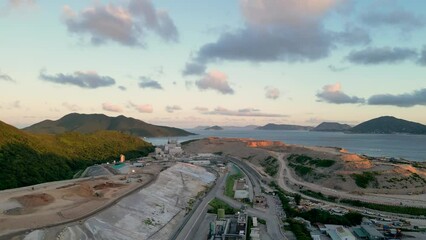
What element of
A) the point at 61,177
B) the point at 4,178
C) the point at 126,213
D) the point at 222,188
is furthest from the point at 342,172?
the point at 4,178

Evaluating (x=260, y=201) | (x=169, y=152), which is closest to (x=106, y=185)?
(x=260, y=201)

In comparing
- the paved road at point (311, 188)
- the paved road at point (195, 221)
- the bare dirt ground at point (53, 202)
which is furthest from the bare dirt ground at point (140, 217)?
the paved road at point (311, 188)

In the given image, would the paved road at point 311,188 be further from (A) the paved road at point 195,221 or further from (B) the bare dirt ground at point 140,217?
(B) the bare dirt ground at point 140,217

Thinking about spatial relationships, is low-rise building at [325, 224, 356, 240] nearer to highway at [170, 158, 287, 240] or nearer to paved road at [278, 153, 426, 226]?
highway at [170, 158, 287, 240]

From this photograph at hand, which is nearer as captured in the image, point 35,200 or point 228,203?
point 35,200

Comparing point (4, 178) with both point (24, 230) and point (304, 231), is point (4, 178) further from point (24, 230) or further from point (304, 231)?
point (304, 231)

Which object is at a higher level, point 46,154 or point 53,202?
point 46,154

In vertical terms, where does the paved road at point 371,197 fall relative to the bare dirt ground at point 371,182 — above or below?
below

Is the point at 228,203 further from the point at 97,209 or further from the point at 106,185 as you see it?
the point at 97,209
